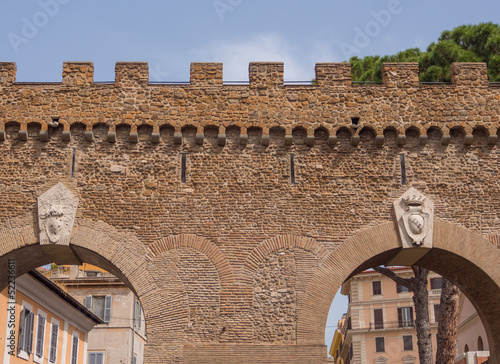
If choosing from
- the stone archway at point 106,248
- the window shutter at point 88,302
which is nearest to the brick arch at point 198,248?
the stone archway at point 106,248

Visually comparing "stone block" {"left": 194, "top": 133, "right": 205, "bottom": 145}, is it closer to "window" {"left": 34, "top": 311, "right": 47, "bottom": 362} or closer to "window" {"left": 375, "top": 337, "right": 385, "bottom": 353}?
"window" {"left": 34, "top": 311, "right": 47, "bottom": 362}

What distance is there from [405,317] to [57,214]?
1416 inches

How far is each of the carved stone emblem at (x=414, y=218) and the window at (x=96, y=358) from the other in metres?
21.7

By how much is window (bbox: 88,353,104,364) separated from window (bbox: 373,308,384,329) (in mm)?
21285

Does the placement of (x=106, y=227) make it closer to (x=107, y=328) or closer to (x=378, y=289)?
(x=107, y=328)

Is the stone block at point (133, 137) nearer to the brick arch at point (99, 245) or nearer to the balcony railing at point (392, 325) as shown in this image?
the brick arch at point (99, 245)

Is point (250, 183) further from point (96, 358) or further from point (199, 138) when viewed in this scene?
point (96, 358)

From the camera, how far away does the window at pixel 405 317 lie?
44750 millimetres

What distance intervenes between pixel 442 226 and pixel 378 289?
34.0 m

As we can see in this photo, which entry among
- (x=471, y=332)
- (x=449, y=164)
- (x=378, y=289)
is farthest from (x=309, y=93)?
(x=378, y=289)

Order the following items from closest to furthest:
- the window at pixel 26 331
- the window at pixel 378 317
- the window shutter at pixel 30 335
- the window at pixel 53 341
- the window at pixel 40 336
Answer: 1. the window at pixel 26 331
2. the window shutter at pixel 30 335
3. the window at pixel 40 336
4. the window at pixel 53 341
5. the window at pixel 378 317

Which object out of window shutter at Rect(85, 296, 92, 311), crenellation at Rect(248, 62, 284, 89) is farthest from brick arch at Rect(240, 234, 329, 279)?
window shutter at Rect(85, 296, 92, 311)

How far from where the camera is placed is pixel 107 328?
31.6 m

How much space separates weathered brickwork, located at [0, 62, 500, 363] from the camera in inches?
499
